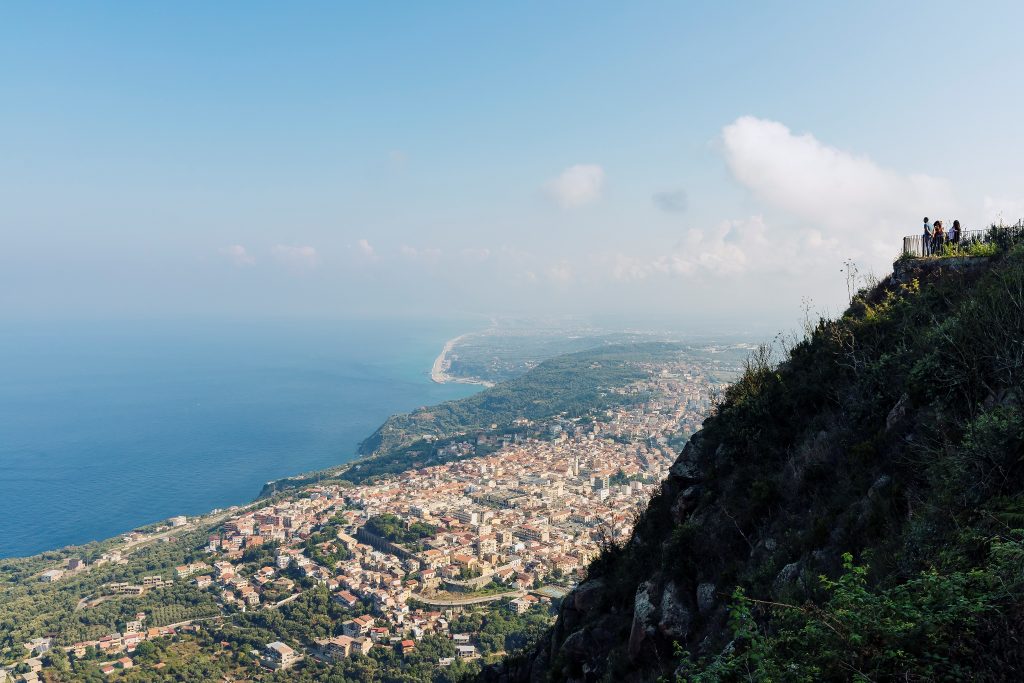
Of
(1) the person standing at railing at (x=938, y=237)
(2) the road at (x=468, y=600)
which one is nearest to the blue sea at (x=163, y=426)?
(2) the road at (x=468, y=600)

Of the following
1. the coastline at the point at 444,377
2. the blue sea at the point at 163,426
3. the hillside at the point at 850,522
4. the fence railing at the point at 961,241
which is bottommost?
the blue sea at the point at 163,426

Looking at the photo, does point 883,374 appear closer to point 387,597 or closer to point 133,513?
point 387,597

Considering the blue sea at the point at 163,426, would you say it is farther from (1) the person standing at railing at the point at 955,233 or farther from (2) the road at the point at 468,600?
(1) the person standing at railing at the point at 955,233

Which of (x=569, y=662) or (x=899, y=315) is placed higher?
(x=899, y=315)

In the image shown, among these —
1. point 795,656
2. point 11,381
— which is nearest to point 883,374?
point 795,656

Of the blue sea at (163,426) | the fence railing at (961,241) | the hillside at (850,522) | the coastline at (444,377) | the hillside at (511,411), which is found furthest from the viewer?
the coastline at (444,377)

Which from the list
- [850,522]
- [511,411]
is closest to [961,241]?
[850,522]
